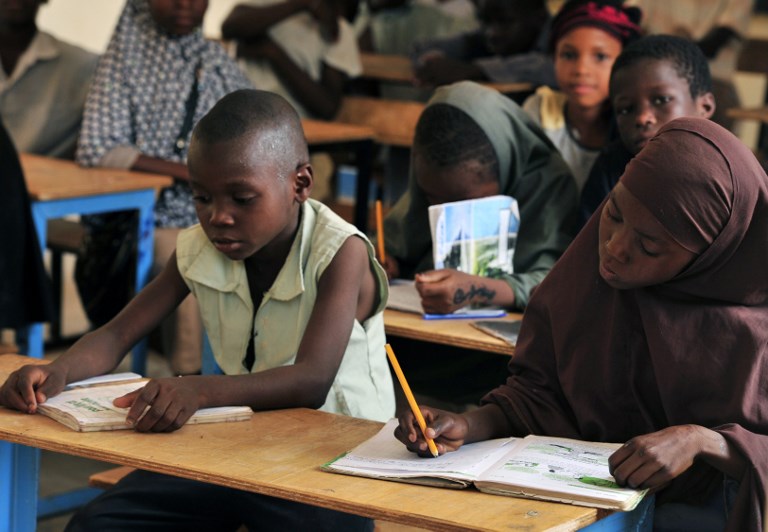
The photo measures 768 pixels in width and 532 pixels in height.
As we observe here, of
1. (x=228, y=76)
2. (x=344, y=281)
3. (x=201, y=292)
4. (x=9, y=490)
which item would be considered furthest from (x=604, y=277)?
(x=228, y=76)

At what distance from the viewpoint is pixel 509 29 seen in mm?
6207

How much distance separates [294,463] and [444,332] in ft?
3.36

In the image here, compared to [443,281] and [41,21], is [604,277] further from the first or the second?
[41,21]

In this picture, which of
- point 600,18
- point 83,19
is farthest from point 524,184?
point 83,19

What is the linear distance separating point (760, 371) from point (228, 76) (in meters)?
3.33

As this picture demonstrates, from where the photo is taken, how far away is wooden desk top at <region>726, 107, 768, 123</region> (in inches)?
227

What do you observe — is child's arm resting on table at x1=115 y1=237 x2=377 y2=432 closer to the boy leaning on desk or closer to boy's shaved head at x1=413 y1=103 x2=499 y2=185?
the boy leaning on desk

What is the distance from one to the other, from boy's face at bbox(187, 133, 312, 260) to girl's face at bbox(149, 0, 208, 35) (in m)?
2.46

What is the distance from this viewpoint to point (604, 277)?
1.95 meters

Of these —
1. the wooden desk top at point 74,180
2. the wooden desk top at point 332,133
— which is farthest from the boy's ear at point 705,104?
the wooden desk top at point 332,133

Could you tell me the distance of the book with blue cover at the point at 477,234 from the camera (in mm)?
2973

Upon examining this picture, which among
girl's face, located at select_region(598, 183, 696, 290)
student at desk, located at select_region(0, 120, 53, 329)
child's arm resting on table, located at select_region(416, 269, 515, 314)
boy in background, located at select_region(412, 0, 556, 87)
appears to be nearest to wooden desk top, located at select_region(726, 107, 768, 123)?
boy in background, located at select_region(412, 0, 556, 87)

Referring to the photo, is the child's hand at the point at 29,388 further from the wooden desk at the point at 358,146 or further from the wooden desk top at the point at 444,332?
the wooden desk at the point at 358,146

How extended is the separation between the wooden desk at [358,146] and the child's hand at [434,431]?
3423mm
